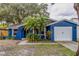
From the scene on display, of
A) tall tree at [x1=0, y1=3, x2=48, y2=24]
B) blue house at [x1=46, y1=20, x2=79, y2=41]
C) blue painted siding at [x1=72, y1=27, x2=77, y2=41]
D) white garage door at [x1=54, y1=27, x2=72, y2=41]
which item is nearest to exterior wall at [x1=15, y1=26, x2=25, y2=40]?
tall tree at [x1=0, y1=3, x2=48, y2=24]

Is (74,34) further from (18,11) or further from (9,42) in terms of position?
(9,42)

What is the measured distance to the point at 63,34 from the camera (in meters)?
7.59

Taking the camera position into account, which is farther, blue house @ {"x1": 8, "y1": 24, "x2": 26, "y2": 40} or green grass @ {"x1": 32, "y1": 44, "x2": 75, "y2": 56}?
blue house @ {"x1": 8, "y1": 24, "x2": 26, "y2": 40}

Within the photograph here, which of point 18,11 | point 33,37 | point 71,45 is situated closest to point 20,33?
point 33,37

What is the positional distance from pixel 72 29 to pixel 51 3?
123 cm

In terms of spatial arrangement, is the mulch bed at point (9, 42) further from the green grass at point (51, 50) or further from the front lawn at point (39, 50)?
the green grass at point (51, 50)

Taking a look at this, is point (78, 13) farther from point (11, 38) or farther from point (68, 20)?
point (11, 38)

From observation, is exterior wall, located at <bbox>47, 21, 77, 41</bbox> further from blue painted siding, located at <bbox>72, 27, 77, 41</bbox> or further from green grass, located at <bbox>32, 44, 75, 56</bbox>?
green grass, located at <bbox>32, 44, 75, 56</bbox>

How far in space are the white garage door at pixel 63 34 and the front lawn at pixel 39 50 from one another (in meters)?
0.24

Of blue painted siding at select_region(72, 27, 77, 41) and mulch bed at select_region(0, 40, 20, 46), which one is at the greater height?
blue painted siding at select_region(72, 27, 77, 41)

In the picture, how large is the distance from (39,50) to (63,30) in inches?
40.1

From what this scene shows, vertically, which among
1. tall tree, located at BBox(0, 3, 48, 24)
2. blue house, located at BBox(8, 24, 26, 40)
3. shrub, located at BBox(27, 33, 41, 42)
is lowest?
shrub, located at BBox(27, 33, 41, 42)

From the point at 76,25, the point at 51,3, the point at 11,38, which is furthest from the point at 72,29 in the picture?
the point at 11,38

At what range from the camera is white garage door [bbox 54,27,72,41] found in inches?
296
